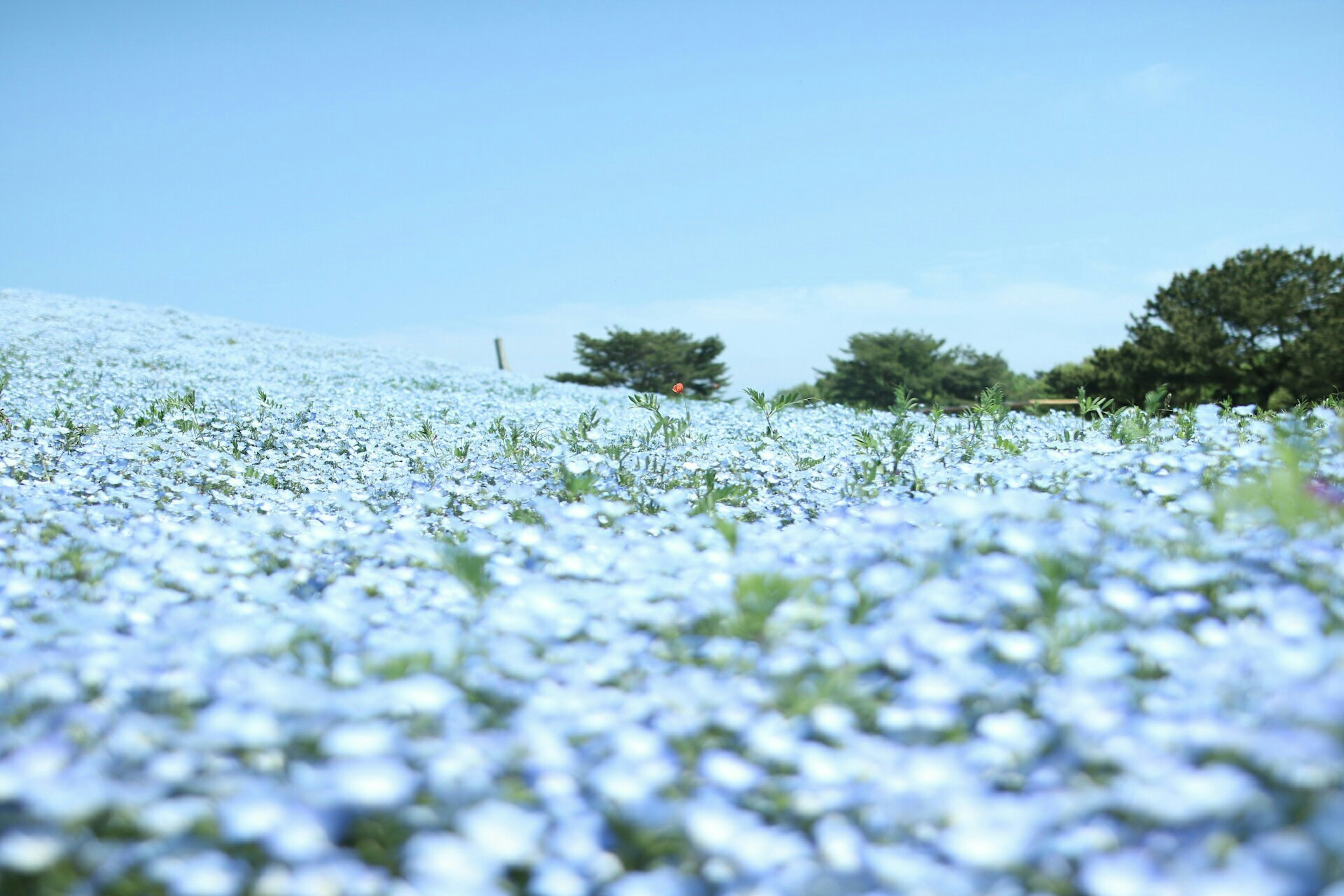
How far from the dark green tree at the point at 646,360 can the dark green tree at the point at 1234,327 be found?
18.3 metres

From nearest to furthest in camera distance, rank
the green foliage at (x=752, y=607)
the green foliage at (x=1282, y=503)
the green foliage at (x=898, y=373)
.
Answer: the green foliage at (x=752, y=607)
the green foliage at (x=1282, y=503)
the green foliage at (x=898, y=373)

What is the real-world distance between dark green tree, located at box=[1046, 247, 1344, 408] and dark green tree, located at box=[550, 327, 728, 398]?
18283mm

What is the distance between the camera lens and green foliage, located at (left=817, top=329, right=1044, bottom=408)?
4031cm

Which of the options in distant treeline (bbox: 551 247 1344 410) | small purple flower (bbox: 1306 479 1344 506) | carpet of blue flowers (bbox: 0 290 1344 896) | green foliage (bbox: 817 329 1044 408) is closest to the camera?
carpet of blue flowers (bbox: 0 290 1344 896)

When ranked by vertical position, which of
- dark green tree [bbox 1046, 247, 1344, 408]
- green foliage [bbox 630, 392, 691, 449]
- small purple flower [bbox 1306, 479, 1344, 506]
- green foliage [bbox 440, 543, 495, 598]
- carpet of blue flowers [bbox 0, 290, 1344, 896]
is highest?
dark green tree [bbox 1046, 247, 1344, 408]

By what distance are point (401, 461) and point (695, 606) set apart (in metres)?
4.45

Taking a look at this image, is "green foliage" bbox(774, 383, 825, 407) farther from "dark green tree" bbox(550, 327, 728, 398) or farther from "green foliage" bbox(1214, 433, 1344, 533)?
"dark green tree" bbox(550, 327, 728, 398)

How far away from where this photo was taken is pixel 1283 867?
1.61 meters

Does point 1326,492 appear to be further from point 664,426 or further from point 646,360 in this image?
point 646,360

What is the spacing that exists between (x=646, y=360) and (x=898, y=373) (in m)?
11.5

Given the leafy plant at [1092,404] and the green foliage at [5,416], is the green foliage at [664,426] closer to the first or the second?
the leafy plant at [1092,404]

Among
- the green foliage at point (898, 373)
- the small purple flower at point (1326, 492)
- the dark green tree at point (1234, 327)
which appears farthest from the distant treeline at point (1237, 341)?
the small purple flower at point (1326, 492)

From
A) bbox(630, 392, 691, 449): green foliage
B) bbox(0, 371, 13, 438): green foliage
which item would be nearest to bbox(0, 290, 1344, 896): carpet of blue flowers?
bbox(630, 392, 691, 449): green foliage

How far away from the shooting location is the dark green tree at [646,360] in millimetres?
41188
